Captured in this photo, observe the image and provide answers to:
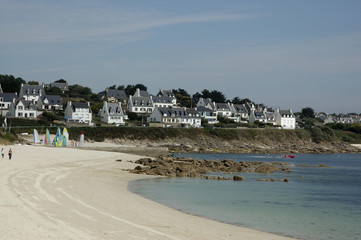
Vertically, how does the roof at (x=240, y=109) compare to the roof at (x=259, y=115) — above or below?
above

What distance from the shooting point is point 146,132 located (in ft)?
303

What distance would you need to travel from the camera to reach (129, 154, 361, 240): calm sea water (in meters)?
20.0

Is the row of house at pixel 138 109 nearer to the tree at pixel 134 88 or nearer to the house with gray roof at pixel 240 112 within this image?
the house with gray roof at pixel 240 112

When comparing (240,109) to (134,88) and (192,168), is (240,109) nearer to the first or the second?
(134,88)

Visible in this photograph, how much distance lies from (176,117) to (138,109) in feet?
56.0

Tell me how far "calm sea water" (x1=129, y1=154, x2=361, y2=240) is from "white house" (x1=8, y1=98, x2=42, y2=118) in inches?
2822

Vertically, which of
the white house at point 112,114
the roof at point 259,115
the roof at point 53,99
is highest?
the roof at point 53,99

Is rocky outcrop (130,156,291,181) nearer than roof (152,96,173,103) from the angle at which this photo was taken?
Yes

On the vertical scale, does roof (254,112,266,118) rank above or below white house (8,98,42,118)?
above

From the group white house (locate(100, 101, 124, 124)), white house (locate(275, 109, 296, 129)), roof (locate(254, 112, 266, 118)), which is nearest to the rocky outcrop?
white house (locate(100, 101, 124, 124))

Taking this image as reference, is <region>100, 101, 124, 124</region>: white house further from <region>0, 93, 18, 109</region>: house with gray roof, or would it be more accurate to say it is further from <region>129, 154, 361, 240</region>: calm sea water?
<region>129, 154, 361, 240</region>: calm sea water

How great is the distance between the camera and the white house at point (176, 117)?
112 m

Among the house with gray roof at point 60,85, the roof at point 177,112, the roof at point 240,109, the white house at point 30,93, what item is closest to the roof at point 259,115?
the roof at point 240,109

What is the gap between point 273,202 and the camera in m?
27.2
